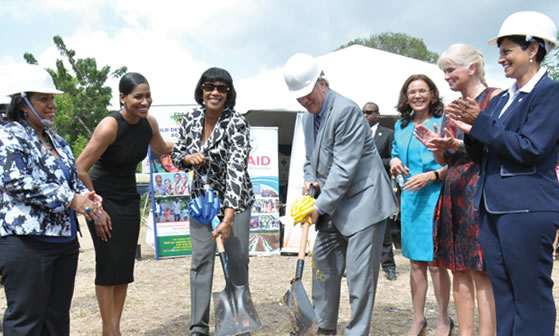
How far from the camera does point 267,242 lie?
733cm

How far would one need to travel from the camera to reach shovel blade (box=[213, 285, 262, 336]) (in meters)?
3.09

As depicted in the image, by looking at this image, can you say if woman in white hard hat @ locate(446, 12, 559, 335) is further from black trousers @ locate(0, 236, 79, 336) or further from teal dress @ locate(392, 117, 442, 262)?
black trousers @ locate(0, 236, 79, 336)

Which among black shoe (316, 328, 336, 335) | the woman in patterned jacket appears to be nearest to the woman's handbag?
the woman in patterned jacket

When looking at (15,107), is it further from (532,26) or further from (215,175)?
(532,26)

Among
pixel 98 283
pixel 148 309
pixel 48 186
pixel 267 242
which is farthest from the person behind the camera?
pixel 267 242

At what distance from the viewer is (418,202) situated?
3424 millimetres

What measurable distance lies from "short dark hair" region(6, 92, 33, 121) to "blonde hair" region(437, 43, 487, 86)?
2.37m

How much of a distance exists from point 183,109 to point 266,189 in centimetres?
177

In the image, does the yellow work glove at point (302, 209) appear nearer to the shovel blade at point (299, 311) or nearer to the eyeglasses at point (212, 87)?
the shovel blade at point (299, 311)

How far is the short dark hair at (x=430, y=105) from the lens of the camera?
11.7 feet

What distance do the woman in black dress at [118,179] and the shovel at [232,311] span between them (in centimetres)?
66

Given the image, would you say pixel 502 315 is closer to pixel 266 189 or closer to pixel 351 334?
pixel 351 334

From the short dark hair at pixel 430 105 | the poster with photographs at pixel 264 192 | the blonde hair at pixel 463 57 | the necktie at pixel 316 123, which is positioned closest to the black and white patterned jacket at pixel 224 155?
the necktie at pixel 316 123

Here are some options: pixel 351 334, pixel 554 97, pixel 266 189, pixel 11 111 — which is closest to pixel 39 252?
pixel 11 111
